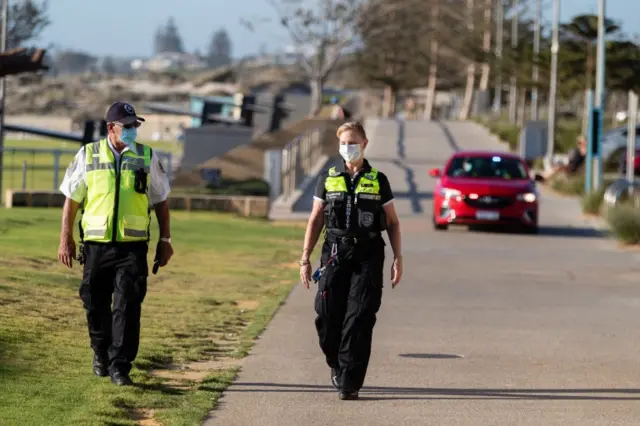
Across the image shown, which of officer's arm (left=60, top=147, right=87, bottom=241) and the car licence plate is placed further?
the car licence plate

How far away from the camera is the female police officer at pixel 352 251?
30.6 feet

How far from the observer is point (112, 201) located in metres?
9.31

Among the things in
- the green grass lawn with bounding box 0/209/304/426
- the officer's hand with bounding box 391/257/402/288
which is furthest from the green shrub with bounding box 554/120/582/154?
the officer's hand with bounding box 391/257/402/288

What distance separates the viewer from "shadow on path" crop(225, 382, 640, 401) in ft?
31.2

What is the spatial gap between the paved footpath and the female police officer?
327 mm

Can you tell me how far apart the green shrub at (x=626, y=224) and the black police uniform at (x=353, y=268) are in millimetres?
14320

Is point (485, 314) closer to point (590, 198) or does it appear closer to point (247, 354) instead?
point (247, 354)

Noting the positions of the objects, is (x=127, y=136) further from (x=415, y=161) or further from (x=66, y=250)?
(x=415, y=161)

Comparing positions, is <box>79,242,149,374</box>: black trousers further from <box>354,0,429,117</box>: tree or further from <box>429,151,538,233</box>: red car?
<box>354,0,429,117</box>: tree

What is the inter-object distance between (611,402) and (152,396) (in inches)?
111

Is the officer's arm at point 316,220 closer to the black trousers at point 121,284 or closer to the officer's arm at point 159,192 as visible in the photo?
the officer's arm at point 159,192

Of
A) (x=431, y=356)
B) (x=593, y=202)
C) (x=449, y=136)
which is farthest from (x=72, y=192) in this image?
(x=449, y=136)

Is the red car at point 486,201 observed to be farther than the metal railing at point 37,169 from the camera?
No

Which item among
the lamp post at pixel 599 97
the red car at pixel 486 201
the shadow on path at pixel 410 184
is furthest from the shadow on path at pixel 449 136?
the red car at pixel 486 201
